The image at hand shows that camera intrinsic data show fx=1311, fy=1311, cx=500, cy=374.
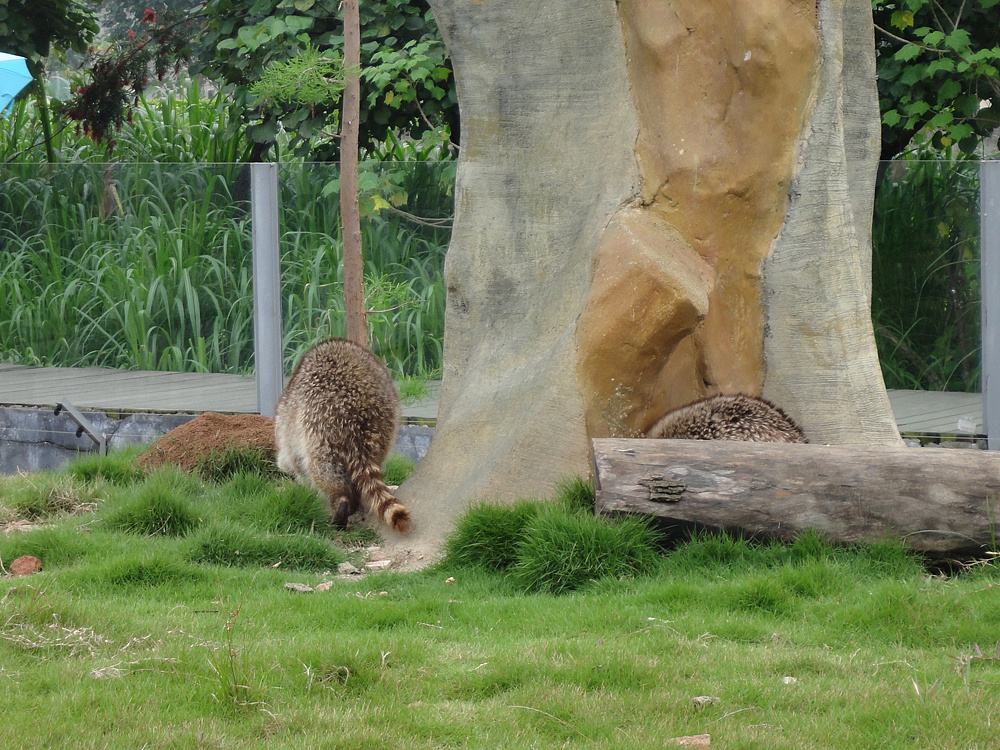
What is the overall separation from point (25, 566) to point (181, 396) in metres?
4.74

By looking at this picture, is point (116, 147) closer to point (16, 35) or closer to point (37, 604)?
point (16, 35)

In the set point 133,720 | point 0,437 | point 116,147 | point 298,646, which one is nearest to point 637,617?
point 298,646

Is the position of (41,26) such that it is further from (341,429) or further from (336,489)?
(336,489)

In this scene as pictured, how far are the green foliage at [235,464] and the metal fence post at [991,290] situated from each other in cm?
520

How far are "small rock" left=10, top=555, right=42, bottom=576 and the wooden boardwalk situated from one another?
4323mm

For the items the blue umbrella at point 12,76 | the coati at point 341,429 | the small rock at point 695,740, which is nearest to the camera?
the small rock at point 695,740

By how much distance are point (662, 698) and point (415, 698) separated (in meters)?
0.88

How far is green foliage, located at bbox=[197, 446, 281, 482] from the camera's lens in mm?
8492

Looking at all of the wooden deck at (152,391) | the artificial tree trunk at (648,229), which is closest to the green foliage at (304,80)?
the artificial tree trunk at (648,229)

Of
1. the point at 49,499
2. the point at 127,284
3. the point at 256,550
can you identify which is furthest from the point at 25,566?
the point at 127,284

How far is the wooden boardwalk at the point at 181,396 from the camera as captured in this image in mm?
9914

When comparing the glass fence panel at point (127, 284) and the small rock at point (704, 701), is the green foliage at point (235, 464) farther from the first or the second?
the small rock at point (704, 701)

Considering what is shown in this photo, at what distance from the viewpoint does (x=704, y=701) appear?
460 cm

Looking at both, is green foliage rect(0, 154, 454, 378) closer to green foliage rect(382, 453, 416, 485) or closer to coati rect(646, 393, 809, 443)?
green foliage rect(382, 453, 416, 485)
